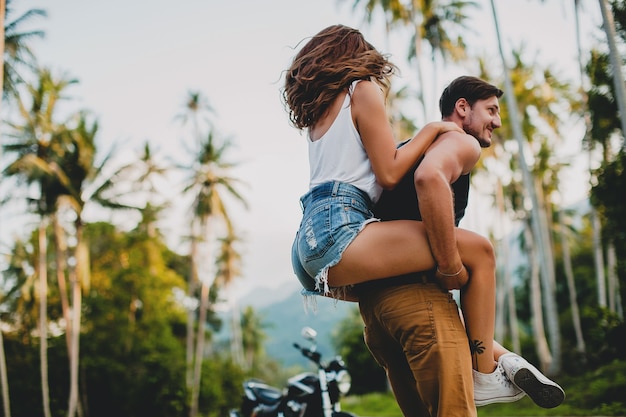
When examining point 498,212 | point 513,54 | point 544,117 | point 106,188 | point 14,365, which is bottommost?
point 14,365

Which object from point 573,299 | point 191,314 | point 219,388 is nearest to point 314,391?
point 573,299

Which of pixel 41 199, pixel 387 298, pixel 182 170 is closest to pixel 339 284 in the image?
pixel 387 298

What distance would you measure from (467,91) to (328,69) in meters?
0.50

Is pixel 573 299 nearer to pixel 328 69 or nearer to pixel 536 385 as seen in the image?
pixel 536 385

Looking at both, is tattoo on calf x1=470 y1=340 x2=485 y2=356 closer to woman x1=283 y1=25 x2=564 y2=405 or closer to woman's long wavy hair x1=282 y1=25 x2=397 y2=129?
woman x1=283 y1=25 x2=564 y2=405

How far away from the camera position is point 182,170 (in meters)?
32.9

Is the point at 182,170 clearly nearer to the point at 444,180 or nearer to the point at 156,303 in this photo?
the point at 156,303

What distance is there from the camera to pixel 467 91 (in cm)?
196

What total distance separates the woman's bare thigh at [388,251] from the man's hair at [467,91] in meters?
0.56

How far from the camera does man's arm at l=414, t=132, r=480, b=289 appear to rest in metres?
1.57

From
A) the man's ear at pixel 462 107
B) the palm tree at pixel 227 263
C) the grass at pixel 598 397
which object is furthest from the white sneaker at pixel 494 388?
the palm tree at pixel 227 263

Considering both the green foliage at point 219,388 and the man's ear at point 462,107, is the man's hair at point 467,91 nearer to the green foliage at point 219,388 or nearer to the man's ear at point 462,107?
the man's ear at point 462,107

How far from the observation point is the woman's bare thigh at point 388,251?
164cm

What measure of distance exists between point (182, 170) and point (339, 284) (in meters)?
32.1
